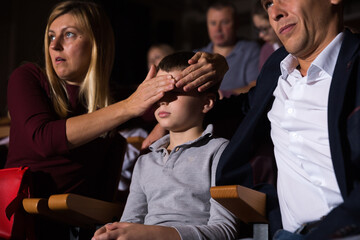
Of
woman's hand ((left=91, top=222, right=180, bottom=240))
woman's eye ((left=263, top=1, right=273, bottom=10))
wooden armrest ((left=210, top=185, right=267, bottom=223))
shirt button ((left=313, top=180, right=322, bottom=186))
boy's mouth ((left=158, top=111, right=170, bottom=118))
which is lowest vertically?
woman's hand ((left=91, top=222, right=180, bottom=240))

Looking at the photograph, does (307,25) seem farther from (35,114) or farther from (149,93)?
(35,114)

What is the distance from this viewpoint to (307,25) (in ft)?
3.96

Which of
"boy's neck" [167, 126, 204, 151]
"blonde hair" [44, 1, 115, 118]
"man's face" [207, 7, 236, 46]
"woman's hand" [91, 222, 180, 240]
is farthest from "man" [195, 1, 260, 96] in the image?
"woman's hand" [91, 222, 180, 240]

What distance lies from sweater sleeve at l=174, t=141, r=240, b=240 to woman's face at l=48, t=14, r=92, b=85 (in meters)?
0.72

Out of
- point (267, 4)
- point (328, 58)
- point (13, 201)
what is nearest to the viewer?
point (328, 58)

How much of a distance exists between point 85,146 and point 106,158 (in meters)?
0.10

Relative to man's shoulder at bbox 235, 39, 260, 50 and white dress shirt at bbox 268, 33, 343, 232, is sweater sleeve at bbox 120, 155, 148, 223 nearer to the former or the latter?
white dress shirt at bbox 268, 33, 343, 232

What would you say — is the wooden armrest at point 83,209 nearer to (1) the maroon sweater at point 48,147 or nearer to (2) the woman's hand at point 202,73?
(1) the maroon sweater at point 48,147

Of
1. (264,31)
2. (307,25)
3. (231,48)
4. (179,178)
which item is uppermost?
(307,25)

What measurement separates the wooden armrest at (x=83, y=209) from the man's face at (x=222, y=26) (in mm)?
1994

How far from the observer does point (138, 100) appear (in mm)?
1478

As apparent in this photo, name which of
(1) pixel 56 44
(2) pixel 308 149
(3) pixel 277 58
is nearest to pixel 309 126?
(2) pixel 308 149

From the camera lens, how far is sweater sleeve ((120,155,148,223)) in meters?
1.45

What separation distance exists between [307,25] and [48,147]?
0.86m
